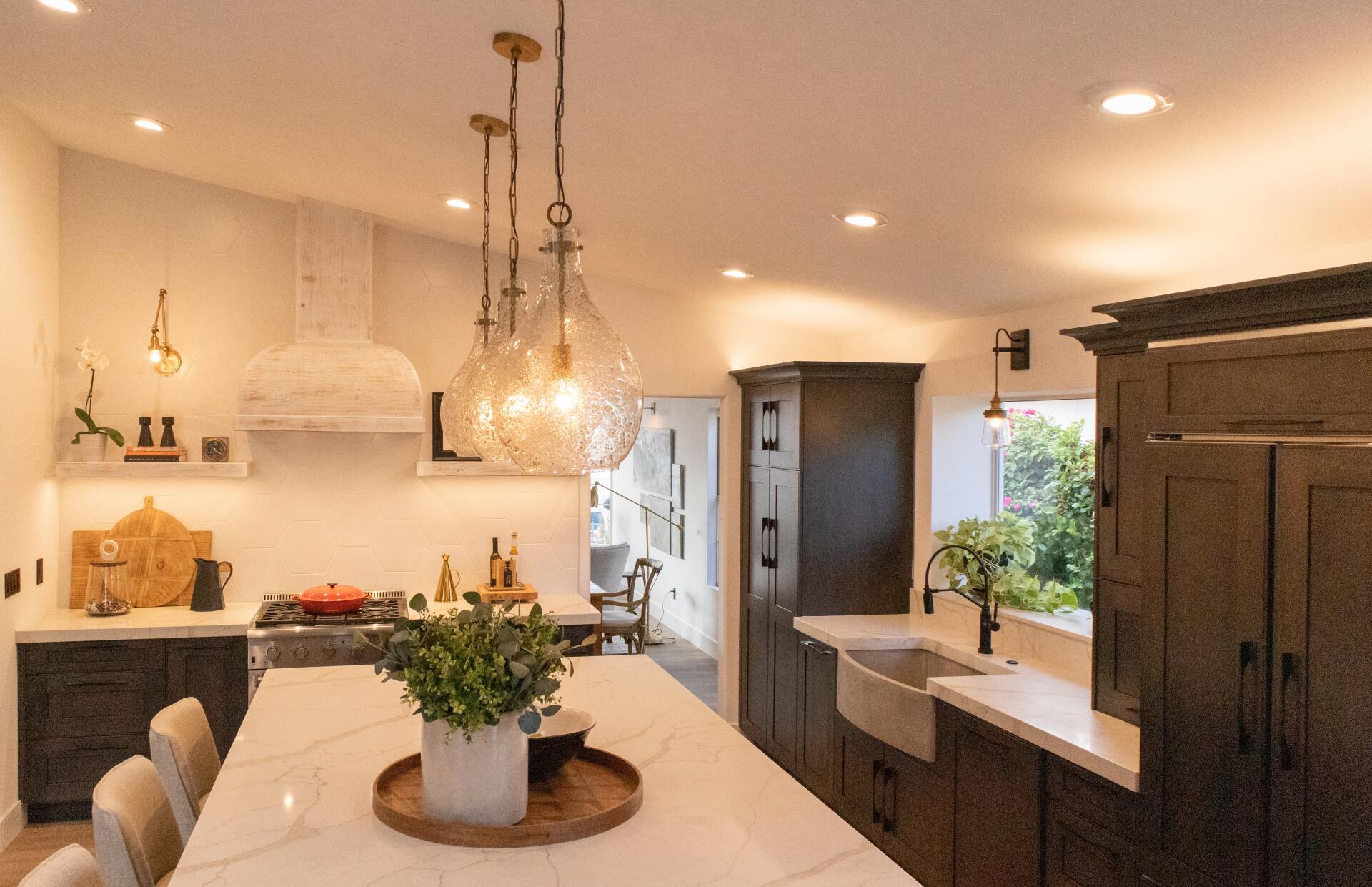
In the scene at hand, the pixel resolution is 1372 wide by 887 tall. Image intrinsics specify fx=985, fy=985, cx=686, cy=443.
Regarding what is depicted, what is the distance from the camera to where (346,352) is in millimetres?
4926

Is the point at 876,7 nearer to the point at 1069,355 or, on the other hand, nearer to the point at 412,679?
the point at 412,679

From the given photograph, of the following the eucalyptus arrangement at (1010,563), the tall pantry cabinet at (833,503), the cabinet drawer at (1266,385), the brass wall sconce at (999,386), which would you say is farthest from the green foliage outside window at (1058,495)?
the cabinet drawer at (1266,385)

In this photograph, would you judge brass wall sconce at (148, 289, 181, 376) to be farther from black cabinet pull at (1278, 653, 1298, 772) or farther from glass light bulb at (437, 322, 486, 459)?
black cabinet pull at (1278, 653, 1298, 772)

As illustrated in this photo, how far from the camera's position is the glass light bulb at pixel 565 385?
2.00 m

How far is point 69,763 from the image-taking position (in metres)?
4.48

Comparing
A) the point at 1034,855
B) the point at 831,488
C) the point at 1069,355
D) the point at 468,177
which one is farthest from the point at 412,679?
the point at 831,488

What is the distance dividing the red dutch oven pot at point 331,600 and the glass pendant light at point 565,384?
3128 millimetres

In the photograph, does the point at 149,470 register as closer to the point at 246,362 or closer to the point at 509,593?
the point at 246,362

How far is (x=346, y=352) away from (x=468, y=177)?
1.39m

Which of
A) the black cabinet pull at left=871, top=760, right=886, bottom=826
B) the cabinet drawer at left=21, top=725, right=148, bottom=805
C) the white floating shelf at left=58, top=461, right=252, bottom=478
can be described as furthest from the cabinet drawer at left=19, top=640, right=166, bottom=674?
the black cabinet pull at left=871, top=760, right=886, bottom=826

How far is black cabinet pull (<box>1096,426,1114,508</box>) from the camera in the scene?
10.8ft

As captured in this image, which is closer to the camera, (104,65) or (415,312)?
(104,65)

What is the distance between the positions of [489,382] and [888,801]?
9.23 feet

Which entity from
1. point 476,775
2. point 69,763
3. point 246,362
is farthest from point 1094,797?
point 246,362
